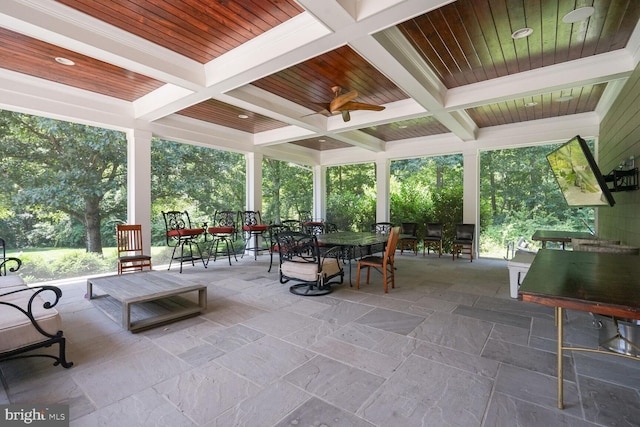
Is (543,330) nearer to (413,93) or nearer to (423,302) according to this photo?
(423,302)

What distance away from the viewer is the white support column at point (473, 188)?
22.9 feet

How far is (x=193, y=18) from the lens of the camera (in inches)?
111

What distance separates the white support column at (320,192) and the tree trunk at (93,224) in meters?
5.79

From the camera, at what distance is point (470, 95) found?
14.4 ft

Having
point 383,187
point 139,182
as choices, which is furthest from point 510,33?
point 139,182

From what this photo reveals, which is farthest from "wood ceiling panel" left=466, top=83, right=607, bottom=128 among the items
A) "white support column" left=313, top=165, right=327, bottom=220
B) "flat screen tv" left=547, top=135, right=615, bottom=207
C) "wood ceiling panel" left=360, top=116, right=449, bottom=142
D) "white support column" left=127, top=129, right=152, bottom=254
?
"white support column" left=127, top=129, right=152, bottom=254

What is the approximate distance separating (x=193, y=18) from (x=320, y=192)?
701 cm

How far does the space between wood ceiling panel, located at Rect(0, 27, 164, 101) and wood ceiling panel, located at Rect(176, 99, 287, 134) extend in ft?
2.81

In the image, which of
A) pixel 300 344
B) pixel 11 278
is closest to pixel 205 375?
pixel 300 344

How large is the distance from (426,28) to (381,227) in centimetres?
543

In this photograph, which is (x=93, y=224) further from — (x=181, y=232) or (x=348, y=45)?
(x=348, y=45)

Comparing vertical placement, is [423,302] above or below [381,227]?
below

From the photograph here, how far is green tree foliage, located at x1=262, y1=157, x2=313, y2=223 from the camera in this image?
→ 328 inches

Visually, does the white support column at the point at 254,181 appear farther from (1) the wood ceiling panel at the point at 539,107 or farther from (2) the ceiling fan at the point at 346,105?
(1) the wood ceiling panel at the point at 539,107
